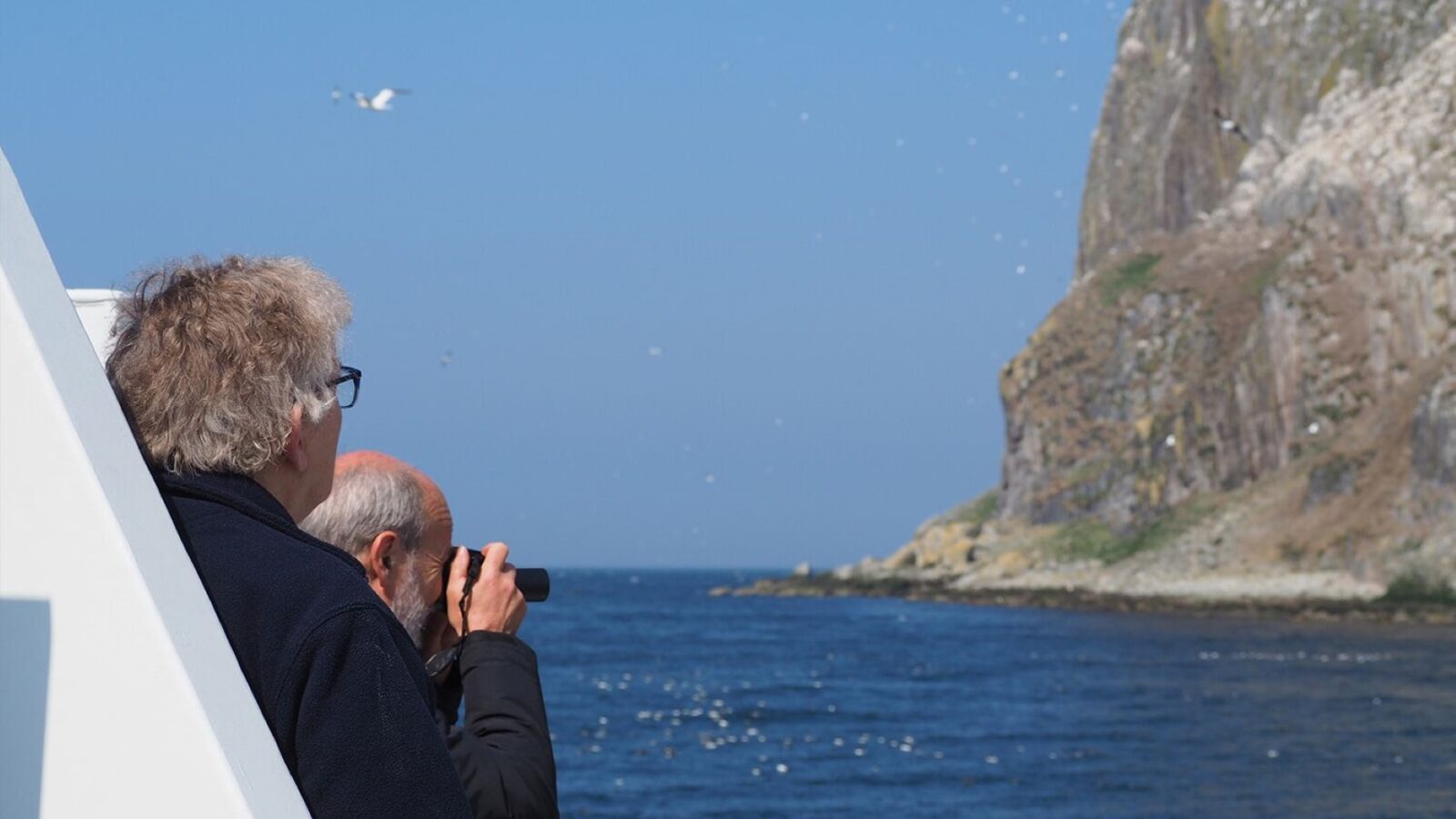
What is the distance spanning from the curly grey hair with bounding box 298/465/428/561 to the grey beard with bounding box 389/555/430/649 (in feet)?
0.11

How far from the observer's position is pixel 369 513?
10.2 ft

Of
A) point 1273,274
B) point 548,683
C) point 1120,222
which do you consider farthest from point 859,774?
point 1120,222

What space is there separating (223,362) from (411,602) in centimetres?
105

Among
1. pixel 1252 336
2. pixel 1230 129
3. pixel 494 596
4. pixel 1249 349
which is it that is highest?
pixel 1230 129

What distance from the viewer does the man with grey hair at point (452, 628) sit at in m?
2.90

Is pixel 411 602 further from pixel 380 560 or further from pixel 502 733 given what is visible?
pixel 502 733

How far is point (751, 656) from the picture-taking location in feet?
186

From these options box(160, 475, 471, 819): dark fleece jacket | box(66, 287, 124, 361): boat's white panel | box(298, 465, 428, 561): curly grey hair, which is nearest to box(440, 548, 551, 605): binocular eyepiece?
box(298, 465, 428, 561): curly grey hair

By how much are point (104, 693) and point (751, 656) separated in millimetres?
55808

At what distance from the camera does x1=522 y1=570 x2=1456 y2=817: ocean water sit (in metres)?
22.5

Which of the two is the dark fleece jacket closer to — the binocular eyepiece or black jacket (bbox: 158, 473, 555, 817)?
black jacket (bbox: 158, 473, 555, 817)

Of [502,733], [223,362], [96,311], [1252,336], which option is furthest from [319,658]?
[1252,336]

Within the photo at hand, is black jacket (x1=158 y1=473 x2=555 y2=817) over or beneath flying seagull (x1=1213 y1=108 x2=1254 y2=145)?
beneath

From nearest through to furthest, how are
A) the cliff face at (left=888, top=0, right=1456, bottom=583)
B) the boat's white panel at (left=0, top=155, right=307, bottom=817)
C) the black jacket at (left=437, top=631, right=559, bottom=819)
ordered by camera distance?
the boat's white panel at (left=0, top=155, right=307, bottom=817), the black jacket at (left=437, top=631, right=559, bottom=819), the cliff face at (left=888, top=0, right=1456, bottom=583)
